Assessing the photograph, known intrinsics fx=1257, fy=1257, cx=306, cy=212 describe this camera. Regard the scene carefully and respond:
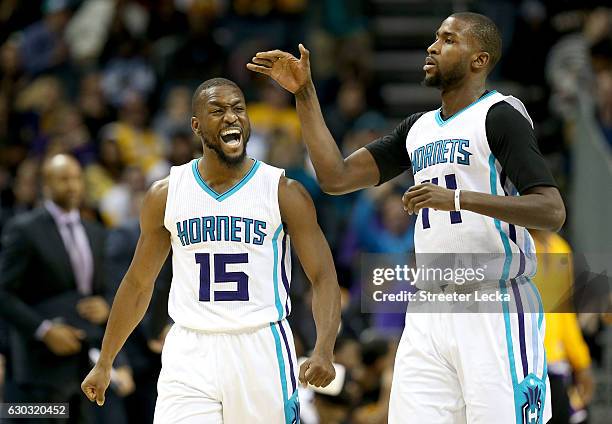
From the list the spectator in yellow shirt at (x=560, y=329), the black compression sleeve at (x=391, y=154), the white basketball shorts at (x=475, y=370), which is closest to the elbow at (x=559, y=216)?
the white basketball shorts at (x=475, y=370)

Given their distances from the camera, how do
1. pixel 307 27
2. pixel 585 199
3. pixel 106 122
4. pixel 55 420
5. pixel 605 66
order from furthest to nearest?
pixel 307 27 < pixel 106 122 < pixel 605 66 < pixel 585 199 < pixel 55 420

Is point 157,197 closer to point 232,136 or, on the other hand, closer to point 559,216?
point 232,136

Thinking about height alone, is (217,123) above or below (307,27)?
below

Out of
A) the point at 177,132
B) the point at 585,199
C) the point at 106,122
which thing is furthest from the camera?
the point at 106,122

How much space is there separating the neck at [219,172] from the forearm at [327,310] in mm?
670

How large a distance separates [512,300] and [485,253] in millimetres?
258

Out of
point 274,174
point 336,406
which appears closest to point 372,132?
point 336,406

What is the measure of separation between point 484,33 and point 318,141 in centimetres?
101

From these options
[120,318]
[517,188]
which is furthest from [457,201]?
[120,318]

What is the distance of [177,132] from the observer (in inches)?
420

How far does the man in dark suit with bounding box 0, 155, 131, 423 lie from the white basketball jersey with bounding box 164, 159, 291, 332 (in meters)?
2.46

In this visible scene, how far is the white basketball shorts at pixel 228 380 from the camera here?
5961 mm

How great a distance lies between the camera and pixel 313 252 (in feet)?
20.4

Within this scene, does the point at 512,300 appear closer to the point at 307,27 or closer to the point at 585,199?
the point at 585,199
